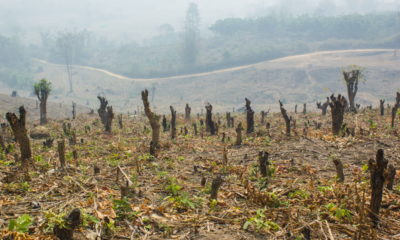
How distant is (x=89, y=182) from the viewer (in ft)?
22.0

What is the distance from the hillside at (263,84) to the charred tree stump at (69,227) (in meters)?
59.2

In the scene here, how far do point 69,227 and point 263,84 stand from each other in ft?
245

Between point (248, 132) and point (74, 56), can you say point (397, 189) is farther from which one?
point (74, 56)

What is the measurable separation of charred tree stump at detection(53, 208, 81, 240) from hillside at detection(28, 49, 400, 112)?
59150mm

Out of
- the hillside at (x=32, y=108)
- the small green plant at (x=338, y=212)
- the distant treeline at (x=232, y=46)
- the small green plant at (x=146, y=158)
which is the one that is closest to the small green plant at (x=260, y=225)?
the small green plant at (x=338, y=212)

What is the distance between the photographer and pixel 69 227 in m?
3.82

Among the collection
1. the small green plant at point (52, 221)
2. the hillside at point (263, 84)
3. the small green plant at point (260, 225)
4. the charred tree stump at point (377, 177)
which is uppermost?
the hillside at point (263, 84)

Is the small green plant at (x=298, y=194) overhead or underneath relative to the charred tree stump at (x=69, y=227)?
underneath

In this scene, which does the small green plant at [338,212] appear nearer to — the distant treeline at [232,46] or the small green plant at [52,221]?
the small green plant at [52,221]

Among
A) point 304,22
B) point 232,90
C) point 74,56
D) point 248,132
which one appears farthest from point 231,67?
point 248,132

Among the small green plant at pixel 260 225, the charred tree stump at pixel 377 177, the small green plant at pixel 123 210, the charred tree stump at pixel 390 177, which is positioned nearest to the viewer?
the charred tree stump at pixel 377 177

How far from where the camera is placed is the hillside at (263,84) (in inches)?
2618

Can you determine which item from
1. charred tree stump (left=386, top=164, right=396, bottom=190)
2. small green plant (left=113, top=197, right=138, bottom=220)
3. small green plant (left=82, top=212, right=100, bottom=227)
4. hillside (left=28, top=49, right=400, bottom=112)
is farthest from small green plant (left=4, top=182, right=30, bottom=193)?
hillside (left=28, top=49, right=400, bottom=112)

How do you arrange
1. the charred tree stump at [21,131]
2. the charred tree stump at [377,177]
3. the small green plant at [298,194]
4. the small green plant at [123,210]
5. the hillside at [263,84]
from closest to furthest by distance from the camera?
the charred tree stump at [377,177] < the small green plant at [123,210] < the small green plant at [298,194] < the charred tree stump at [21,131] < the hillside at [263,84]
